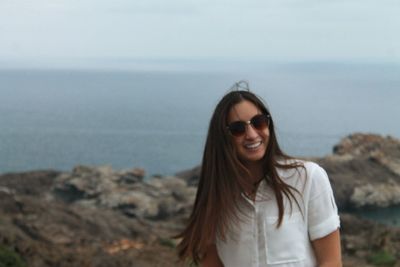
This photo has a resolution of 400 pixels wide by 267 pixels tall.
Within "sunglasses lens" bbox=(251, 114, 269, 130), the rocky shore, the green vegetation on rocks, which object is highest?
"sunglasses lens" bbox=(251, 114, 269, 130)

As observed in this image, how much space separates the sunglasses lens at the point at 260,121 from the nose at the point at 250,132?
0.7 inches

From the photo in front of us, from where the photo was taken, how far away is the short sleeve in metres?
2.63

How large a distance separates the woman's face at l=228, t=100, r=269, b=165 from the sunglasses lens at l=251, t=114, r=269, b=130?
0.01 m

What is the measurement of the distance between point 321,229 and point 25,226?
633 inches

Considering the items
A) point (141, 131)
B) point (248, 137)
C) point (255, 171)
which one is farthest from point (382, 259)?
point (141, 131)

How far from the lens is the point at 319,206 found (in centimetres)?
264

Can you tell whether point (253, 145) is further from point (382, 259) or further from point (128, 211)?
point (128, 211)

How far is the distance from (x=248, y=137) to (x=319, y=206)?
387mm

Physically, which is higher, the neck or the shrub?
the neck

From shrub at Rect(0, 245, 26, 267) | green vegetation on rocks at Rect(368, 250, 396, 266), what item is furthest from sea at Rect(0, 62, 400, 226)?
shrub at Rect(0, 245, 26, 267)

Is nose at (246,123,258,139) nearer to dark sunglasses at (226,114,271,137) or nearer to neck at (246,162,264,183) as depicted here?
dark sunglasses at (226,114,271,137)

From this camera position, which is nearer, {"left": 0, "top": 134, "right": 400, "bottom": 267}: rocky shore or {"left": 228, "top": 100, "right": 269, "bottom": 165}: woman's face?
{"left": 228, "top": 100, "right": 269, "bottom": 165}: woman's face

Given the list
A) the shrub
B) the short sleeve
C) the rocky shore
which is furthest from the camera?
the rocky shore

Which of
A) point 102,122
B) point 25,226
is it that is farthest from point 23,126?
point 25,226
